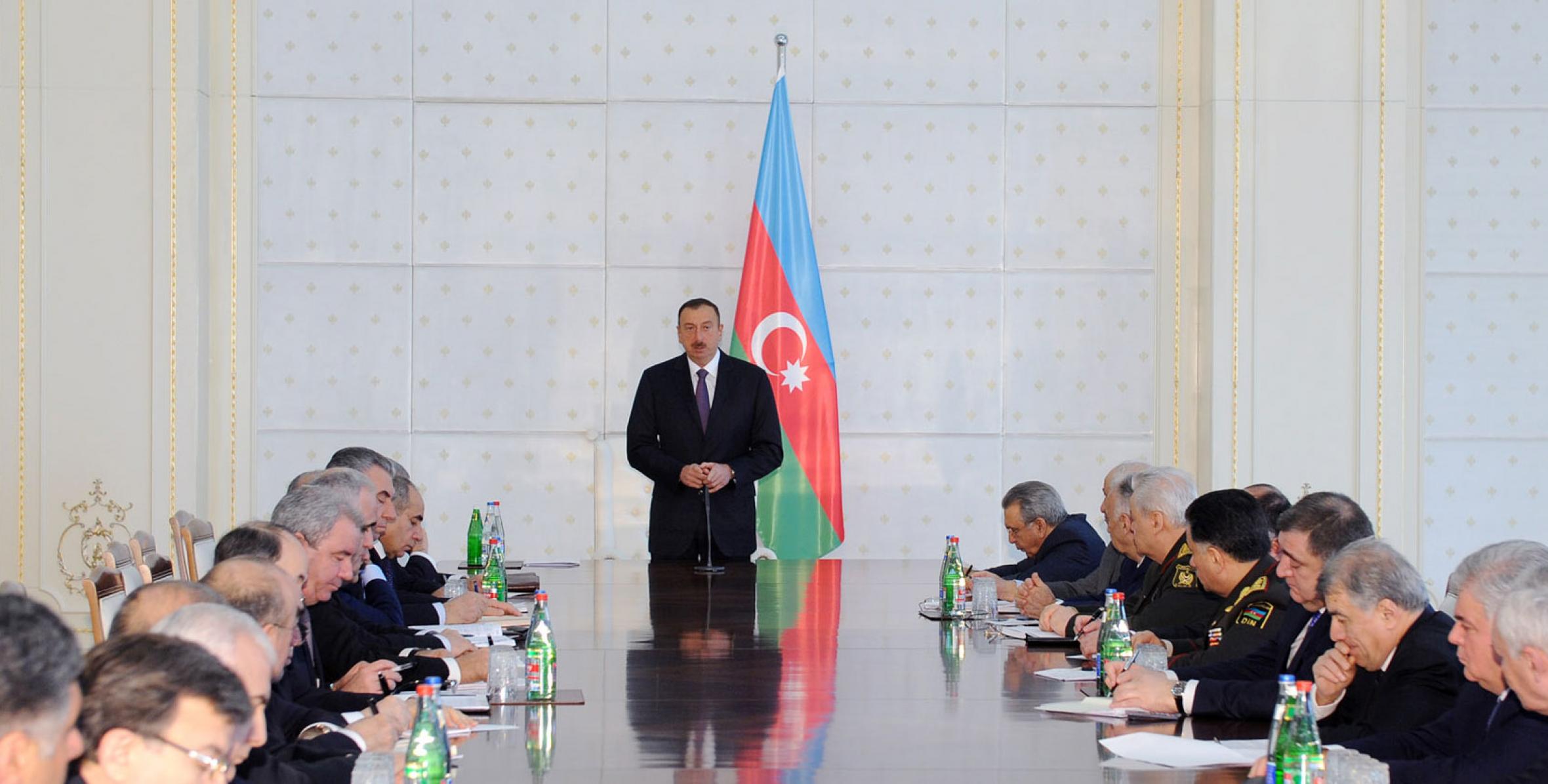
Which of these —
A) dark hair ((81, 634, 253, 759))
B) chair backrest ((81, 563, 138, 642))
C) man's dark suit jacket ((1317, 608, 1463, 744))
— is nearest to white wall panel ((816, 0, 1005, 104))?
chair backrest ((81, 563, 138, 642))

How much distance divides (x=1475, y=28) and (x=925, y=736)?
6409 mm

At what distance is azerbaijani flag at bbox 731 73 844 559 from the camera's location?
26.3ft

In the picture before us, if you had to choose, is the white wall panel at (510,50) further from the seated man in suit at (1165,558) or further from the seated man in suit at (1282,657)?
the seated man in suit at (1282,657)

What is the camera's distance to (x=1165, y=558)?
5.01 meters

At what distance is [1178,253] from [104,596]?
5888 millimetres

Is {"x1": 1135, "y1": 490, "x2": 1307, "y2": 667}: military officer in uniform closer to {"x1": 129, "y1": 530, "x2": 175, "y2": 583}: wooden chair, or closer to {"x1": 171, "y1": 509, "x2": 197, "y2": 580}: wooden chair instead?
{"x1": 129, "y1": 530, "x2": 175, "y2": 583}: wooden chair

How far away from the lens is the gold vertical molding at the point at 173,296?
7938 mm

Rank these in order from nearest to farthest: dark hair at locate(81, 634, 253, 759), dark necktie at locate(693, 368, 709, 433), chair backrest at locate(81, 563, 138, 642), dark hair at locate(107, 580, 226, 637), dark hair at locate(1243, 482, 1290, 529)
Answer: dark hair at locate(81, 634, 253, 759)
dark hair at locate(107, 580, 226, 637)
chair backrest at locate(81, 563, 138, 642)
dark hair at locate(1243, 482, 1290, 529)
dark necktie at locate(693, 368, 709, 433)

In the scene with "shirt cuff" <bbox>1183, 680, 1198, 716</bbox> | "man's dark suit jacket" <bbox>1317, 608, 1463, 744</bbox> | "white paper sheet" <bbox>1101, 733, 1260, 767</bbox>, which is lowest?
"white paper sheet" <bbox>1101, 733, 1260, 767</bbox>

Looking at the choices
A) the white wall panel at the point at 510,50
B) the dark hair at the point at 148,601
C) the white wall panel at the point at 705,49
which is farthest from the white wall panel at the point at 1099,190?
the dark hair at the point at 148,601

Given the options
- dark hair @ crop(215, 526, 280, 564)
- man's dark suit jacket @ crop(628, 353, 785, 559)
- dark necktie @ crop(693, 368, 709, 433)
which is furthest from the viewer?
dark necktie @ crop(693, 368, 709, 433)

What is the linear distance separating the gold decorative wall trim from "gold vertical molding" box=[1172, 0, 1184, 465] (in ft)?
16.6

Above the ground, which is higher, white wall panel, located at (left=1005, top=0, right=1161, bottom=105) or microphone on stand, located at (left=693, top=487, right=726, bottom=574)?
white wall panel, located at (left=1005, top=0, right=1161, bottom=105)

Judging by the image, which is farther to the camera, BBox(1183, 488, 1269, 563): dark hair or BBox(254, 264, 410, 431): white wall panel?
BBox(254, 264, 410, 431): white wall panel
